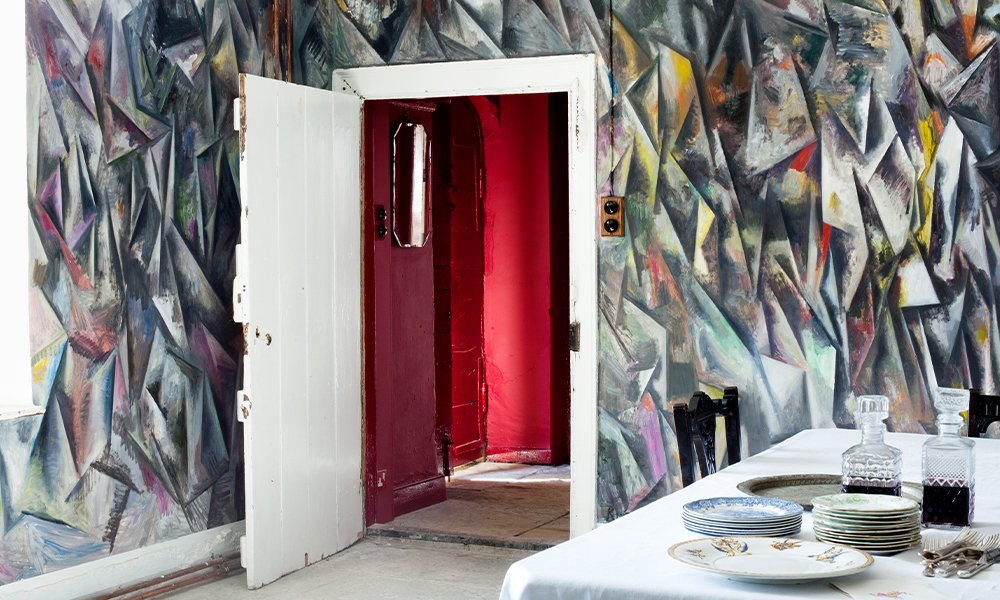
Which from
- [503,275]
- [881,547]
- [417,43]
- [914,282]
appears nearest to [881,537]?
[881,547]

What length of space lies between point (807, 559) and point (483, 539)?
308 centimetres

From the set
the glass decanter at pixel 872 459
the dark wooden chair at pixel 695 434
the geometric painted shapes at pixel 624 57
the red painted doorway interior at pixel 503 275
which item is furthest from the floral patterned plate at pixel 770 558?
the red painted doorway interior at pixel 503 275

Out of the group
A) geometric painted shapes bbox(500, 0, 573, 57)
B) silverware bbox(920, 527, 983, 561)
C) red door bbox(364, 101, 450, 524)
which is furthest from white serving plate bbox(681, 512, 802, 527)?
red door bbox(364, 101, 450, 524)

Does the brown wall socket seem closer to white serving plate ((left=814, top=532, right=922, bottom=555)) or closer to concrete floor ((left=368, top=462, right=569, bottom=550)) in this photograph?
concrete floor ((left=368, top=462, right=569, bottom=550))

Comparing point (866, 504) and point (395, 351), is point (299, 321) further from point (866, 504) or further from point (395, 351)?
point (866, 504)

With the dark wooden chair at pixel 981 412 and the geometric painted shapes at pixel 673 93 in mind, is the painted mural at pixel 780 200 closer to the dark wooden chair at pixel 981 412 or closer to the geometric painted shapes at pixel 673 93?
the geometric painted shapes at pixel 673 93

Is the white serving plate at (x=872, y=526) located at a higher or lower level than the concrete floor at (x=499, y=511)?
higher

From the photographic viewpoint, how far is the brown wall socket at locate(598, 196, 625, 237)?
435 cm

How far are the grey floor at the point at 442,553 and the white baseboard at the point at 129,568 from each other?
0.48ft

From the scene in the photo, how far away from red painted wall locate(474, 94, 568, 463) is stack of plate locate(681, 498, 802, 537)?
4646 mm

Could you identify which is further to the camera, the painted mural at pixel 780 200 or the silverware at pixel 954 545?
the painted mural at pixel 780 200

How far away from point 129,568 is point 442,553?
1.35 meters

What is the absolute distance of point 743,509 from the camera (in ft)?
6.47

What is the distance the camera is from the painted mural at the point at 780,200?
3.84 meters
